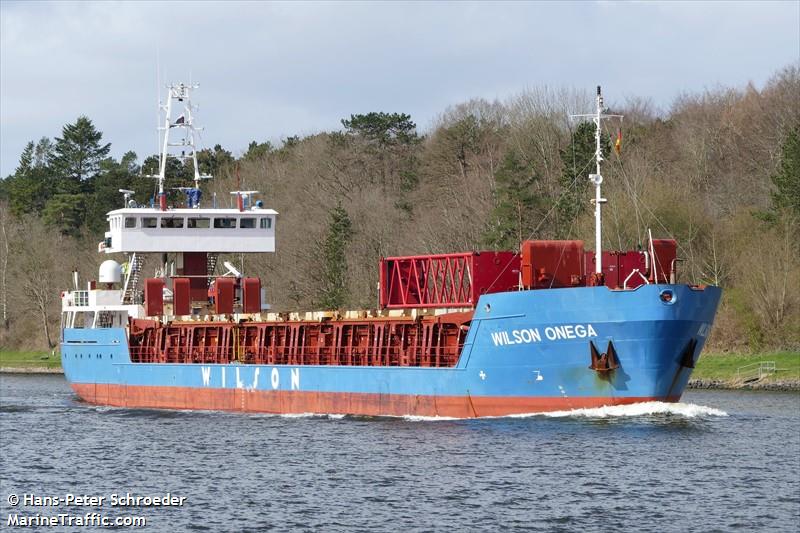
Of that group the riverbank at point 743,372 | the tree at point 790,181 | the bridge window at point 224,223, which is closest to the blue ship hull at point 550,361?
the bridge window at point 224,223

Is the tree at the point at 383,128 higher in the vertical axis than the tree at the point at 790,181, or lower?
higher

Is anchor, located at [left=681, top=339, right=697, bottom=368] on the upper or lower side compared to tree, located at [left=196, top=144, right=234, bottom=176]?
lower

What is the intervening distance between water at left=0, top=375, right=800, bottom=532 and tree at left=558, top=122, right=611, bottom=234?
105 ft

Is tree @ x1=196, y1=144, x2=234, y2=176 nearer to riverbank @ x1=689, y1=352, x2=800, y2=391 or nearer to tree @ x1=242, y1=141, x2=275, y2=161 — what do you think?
tree @ x1=242, y1=141, x2=275, y2=161

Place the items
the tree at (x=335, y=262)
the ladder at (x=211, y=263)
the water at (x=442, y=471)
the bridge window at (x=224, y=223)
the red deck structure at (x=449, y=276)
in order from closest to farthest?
the water at (x=442, y=471) < the red deck structure at (x=449, y=276) < the bridge window at (x=224, y=223) < the ladder at (x=211, y=263) < the tree at (x=335, y=262)

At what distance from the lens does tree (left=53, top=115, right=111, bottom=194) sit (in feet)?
428

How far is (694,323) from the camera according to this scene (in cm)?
3809

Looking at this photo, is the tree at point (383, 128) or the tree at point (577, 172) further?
the tree at point (383, 128)

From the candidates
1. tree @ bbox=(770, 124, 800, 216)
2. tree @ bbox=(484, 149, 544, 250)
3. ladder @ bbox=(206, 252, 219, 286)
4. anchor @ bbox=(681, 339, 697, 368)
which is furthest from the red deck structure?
tree @ bbox=(770, 124, 800, 216)

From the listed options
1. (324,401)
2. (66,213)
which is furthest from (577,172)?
(66,213)

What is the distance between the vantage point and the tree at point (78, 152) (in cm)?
13038

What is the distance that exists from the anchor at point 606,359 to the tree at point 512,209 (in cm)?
3536

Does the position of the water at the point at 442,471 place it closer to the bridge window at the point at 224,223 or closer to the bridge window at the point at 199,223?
the bridge window at the point at 199,223

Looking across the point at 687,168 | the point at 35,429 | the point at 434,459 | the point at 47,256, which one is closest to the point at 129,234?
the point at 35,429
